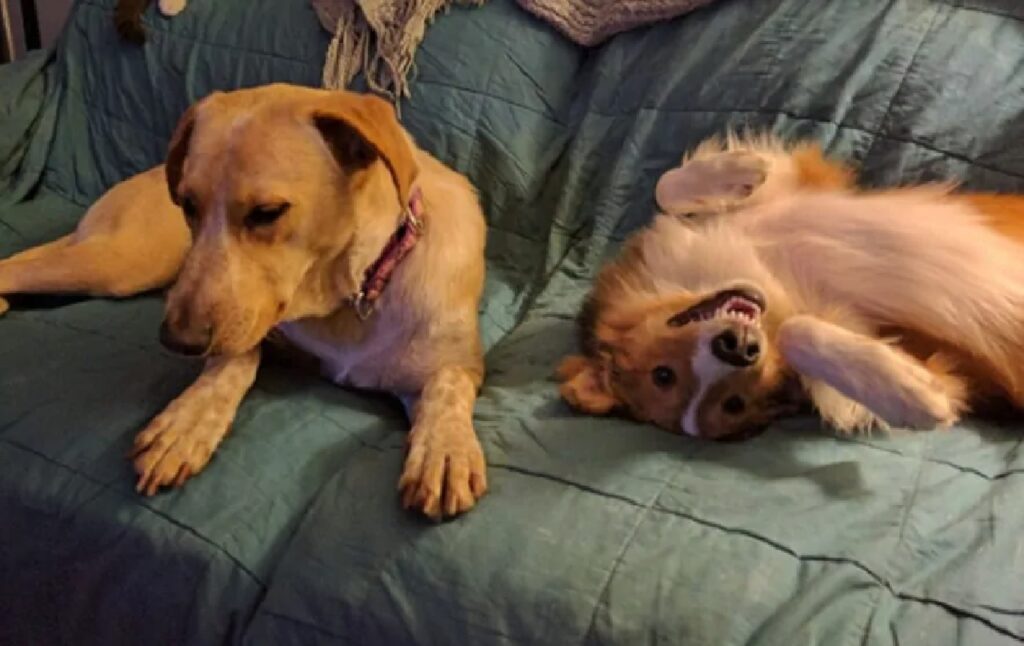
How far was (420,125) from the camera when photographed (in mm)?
2232

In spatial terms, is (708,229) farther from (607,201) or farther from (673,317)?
(607,201)

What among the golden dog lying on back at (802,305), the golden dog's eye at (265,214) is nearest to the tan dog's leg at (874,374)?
the golden dog lying on back at (802,305)

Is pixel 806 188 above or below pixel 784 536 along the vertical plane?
above

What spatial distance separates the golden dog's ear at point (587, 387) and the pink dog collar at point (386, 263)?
283 mm

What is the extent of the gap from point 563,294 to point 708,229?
1.06 ft

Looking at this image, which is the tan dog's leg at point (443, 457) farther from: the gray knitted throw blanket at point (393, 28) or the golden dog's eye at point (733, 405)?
the gray knitted throw blanket at point (393, 28)

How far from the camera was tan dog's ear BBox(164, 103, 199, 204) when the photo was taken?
1518mm

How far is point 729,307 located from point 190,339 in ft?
2.26

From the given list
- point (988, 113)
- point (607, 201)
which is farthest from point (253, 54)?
point (988, 113)

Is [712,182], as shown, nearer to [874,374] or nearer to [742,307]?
[742,307]

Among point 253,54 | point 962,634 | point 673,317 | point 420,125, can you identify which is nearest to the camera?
point 962,634

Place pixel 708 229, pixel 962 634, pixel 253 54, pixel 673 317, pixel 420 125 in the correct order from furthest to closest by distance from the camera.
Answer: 1. pixel 253 54
2. pixel 420 125
3. pixel 708 229
4. pixel 673 317
5. pixel 962 634

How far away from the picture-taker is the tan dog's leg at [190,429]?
4.95ft

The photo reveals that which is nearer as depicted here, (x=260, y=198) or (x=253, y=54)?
(x=260, y=198)
